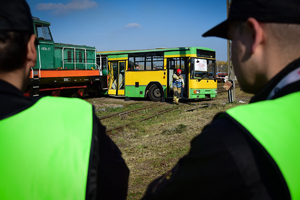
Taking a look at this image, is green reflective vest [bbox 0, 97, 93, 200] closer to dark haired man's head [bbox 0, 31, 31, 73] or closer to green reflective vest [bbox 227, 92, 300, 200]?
dark haired man's head [bbox 0, 31, 31, 73]

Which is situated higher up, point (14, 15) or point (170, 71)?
point (170, 71)

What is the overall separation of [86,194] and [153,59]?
15.3m

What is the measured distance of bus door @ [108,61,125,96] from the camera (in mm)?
17703

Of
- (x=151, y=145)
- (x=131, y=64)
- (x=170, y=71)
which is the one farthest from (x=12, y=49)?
(x=131, y=64)

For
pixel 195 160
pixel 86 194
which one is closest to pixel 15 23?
pixel 86 194

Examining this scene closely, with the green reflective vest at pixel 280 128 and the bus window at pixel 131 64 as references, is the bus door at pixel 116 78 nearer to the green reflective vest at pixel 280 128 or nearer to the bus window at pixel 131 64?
the bus window at pixel 131 64

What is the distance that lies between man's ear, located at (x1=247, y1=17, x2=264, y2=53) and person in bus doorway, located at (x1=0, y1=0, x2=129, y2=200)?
2.16 ft

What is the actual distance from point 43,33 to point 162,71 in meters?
6.58

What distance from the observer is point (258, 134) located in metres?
0.81

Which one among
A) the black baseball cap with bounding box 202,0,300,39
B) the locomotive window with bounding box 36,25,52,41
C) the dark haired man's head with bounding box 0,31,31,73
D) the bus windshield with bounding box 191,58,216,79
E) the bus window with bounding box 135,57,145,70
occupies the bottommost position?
the dark haired man's head with bounding box 0,31,31,73

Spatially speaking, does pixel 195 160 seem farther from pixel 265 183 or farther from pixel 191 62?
pixel 191 62

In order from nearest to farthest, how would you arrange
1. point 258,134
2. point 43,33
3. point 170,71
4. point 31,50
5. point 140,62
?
point 258,134 < point 31,50 < point 43,33 < point 170,71 < point 140,62

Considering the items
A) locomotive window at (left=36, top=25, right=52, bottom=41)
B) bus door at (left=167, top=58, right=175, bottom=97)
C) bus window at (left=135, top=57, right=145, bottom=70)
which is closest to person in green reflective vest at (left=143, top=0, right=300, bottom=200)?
locomotive window at (left=36, top=25, right=52, bottom=41)

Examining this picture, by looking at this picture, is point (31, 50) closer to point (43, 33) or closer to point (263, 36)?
point (263, 36)
